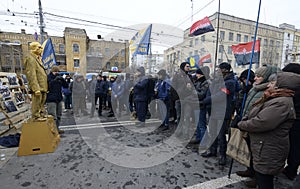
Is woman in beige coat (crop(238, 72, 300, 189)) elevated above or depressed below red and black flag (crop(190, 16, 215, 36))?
below

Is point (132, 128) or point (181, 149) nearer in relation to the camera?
point (181, 149)

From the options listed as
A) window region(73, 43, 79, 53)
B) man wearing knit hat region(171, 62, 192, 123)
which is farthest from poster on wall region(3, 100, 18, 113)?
window region(73, 43, 79, 53)

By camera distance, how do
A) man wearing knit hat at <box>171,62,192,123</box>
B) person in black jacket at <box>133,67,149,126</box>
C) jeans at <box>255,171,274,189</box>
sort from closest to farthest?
jeans at <box>255,171,274,189</box>
man wearing knit hat at <box>171,62,192,123</box>
person in black jacket at <box>133,67,149,126</box>

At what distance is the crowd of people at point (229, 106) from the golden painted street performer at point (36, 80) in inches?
32.3

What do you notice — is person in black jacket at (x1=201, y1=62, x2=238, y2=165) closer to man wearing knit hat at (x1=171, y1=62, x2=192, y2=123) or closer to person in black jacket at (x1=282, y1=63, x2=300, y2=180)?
person in black jacket at (x1=282, y1=63, x2=300, y2=180)

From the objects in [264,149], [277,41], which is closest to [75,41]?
[264,149]

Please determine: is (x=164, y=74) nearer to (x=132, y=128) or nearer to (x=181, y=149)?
(x=132, y=128)

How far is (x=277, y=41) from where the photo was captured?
28.6 meters

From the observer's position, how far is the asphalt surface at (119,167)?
212 centimetres

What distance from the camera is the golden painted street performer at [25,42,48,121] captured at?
2826mm

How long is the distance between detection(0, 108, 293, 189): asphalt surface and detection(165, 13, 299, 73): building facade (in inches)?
920

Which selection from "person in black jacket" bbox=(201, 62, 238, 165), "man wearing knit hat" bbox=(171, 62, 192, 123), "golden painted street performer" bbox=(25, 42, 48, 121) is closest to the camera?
"person in black jacket" bbox=(201, 62, 238, 165)

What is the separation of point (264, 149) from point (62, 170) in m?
2.73

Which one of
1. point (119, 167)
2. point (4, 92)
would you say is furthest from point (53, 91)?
point (119, 167)
